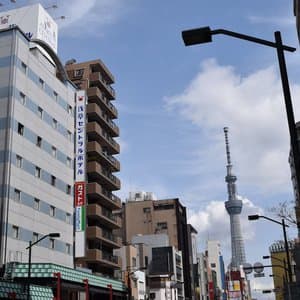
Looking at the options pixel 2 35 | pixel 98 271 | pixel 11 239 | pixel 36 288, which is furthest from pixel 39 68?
pixel 98 271

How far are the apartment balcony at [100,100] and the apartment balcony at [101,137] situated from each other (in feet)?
13.6

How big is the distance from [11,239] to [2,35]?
22.3m

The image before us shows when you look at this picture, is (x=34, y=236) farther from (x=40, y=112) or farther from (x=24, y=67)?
(x=24, y=67)

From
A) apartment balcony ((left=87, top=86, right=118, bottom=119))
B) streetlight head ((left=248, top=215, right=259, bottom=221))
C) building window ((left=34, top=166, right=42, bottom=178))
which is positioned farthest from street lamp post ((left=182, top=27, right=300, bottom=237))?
apartment balcony ((left=87, top=86, right=118, bottom=119))

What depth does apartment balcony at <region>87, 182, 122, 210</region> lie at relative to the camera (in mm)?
68125

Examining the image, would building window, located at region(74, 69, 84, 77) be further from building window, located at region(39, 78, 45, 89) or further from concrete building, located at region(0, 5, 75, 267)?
building window, located at region(39, 78, 45, 89)

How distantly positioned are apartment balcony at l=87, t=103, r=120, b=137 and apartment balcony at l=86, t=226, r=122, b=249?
53.0 ft

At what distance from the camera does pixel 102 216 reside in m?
69.7

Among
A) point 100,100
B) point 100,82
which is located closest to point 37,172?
point 100,100

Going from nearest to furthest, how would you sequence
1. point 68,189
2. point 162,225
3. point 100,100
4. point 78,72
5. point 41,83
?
1. point 41,83
2. point 68,189
3. point 100,100
4. point 78,72
5. point 162,225

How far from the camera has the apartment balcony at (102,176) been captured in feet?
228

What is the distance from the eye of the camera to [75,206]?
202ft

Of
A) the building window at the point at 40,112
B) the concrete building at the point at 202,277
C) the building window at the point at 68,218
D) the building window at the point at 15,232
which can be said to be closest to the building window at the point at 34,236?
the building window at the point at 15,232

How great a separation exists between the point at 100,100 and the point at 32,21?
16.6 meters
